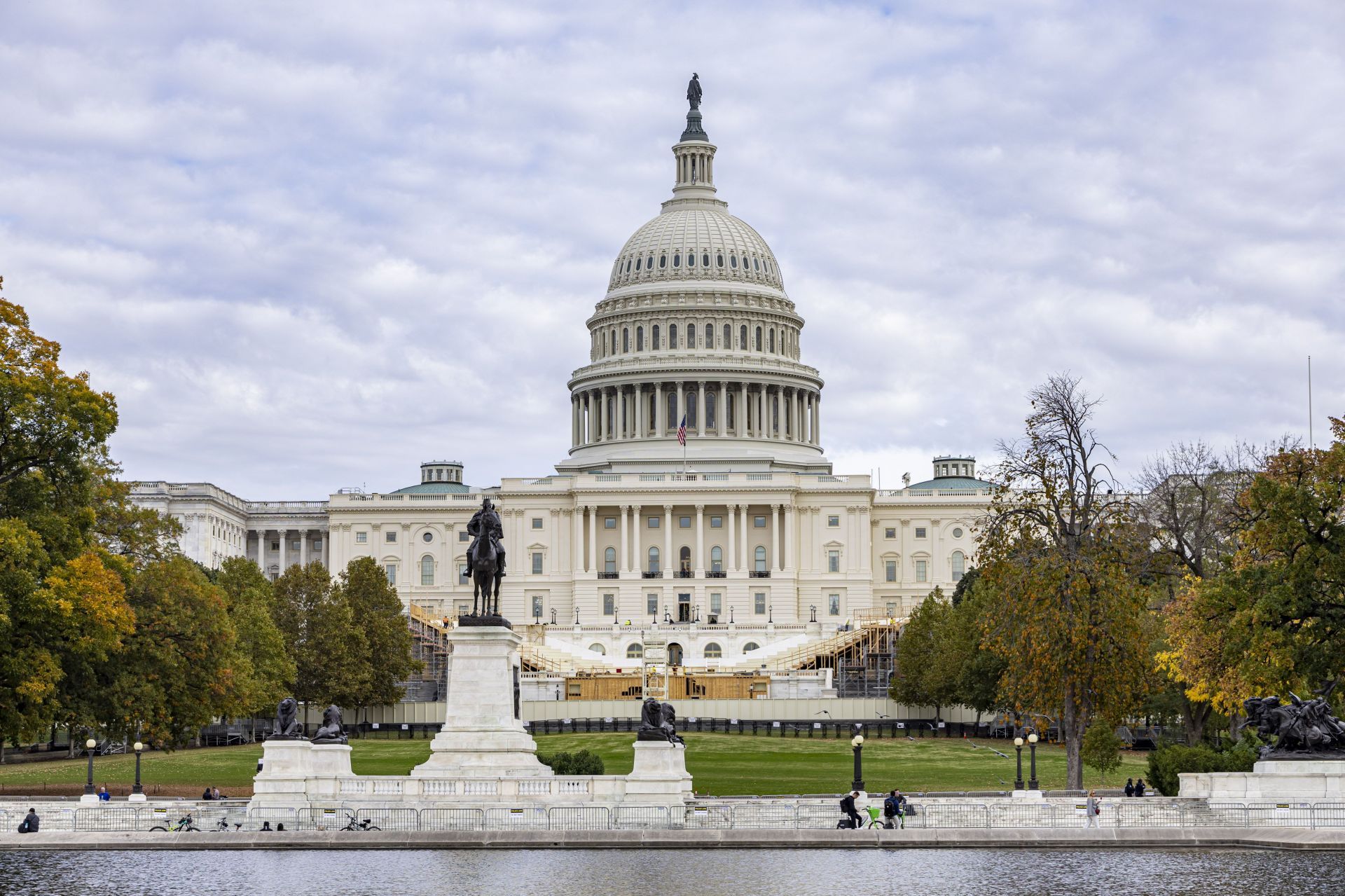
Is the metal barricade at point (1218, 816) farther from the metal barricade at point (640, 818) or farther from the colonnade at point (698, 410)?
the colonnade at point (698, 410)

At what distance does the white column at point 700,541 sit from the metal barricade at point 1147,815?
109361mm

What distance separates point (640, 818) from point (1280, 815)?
13.8 m

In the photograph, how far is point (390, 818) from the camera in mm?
47938

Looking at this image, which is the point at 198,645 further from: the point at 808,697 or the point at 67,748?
the point at 808,697

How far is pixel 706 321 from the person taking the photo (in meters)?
174

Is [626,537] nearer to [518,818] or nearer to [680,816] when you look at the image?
[680,816]

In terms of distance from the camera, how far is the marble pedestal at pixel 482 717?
52438 millimetres

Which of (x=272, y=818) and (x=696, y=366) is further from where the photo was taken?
(x=696, y=366)

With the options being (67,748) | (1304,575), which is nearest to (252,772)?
(67,748)

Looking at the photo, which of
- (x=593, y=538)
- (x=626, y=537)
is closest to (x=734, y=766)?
(x=626, y=537)

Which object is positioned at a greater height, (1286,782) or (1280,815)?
(1286,782)

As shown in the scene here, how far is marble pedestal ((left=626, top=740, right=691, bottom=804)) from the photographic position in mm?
49844

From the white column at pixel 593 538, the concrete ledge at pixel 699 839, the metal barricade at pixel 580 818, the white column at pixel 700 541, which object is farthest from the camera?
the white column at pixel 593 538

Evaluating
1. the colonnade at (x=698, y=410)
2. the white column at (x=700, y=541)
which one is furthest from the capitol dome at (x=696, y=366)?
the white column at (x=700, y=541)
